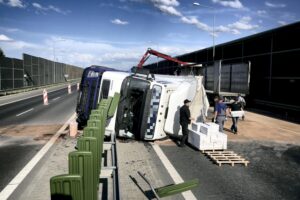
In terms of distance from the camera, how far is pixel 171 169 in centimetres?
982

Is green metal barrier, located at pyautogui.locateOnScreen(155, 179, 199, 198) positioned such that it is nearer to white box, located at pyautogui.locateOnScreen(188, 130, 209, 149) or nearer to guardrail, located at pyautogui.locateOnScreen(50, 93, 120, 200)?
guardrail, located at pyautogui.locateOnScreen(50, 93, 120, 200)

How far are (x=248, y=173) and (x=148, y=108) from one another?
15.2 ft

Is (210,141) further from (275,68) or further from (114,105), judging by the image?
(275,68)

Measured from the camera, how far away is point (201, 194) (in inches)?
310

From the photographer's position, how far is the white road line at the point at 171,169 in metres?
7.76

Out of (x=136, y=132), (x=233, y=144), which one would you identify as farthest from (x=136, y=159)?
(x=233, y=144)

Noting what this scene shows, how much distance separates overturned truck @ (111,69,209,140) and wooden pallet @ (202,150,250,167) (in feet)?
7.23

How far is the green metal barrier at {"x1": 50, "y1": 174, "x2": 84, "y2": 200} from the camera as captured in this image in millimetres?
3426

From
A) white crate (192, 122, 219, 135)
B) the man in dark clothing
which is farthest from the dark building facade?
the man in dark clothing

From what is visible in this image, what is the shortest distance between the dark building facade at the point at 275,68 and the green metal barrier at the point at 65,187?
21.2 metres

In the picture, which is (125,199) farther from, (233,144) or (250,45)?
(250,45)

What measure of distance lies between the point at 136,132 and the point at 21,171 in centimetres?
489

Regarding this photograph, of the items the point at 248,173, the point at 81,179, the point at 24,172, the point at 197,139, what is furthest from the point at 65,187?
the point at 197,139

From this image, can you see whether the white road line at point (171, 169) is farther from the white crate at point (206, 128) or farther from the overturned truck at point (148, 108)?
the white crate at point (206, 128)
